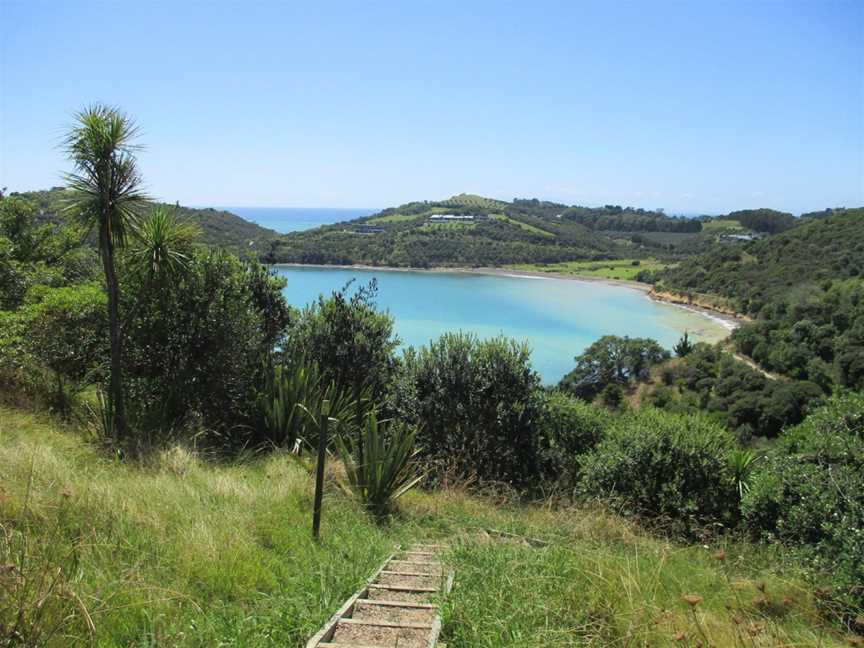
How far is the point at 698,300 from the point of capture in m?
73.6

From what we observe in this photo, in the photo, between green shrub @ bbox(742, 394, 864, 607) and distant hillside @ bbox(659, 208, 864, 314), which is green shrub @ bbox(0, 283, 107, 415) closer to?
green shrub @ bbox(742, 394, 864, 607)

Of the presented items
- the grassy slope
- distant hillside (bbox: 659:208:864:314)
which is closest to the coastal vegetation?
the grassy slope

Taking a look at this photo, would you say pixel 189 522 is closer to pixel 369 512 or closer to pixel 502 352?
pixel 369 512

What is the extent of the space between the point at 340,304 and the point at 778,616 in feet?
27.1

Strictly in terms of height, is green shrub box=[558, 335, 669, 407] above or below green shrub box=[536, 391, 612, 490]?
below

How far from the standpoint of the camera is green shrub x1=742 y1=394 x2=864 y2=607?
3.99m

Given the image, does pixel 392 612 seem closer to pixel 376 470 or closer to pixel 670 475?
pixel 376 470

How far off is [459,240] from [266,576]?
357 feet

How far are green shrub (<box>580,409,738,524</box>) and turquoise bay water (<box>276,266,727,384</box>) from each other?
3863 centimetres

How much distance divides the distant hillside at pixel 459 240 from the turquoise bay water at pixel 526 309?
5789mm

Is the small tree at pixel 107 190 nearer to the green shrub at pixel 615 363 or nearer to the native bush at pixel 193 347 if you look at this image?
the native bush at pixel 193 347

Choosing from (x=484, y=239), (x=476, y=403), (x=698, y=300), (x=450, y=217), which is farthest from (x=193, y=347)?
(x=450, y=217)

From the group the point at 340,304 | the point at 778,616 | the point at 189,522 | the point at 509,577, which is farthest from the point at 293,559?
the point at 340,304

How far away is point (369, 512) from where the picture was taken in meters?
4.95
